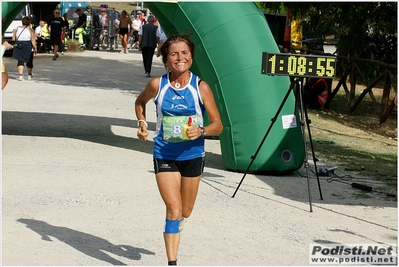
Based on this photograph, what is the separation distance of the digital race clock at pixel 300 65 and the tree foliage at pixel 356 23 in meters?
7.70

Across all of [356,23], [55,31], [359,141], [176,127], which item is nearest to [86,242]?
[176,127]

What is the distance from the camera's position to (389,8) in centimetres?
1638

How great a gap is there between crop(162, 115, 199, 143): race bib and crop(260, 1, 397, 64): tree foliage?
1104cm

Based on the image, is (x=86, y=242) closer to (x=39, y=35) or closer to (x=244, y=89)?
(x=244, y=89)

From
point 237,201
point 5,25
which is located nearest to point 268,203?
point 237,201

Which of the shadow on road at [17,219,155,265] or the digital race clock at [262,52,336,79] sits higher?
the digital race clock at [262,52,336,79]

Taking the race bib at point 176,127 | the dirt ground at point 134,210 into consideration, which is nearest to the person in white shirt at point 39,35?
the dirt ground at point 134,210

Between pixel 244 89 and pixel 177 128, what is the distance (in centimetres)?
449

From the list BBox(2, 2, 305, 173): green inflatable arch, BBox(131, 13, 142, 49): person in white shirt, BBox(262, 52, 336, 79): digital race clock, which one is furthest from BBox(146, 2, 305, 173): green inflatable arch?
BBox(131, 13, 142, 49): person in white shirt

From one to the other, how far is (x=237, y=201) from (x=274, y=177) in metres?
1.70

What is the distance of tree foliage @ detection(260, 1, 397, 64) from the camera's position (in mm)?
16281

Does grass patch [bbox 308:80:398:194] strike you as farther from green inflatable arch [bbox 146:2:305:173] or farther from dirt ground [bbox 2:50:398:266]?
green inflatable arch [bbox 146:2:305:173]

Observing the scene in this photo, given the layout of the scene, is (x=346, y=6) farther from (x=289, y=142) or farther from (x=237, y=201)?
(x=237, y=201)

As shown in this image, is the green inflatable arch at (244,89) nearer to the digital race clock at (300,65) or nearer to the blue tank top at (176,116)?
the digital race clock at (300,65)
